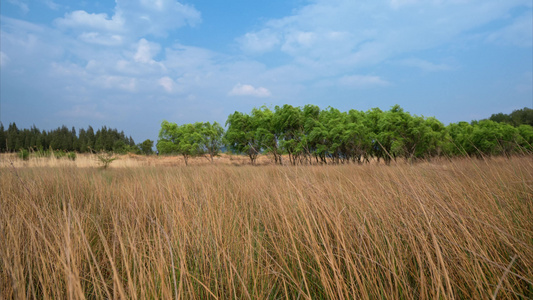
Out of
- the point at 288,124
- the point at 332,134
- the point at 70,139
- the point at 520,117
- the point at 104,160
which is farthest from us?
the point at 70,139

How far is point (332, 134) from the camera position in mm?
23781

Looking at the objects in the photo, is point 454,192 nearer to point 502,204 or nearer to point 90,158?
point 502,204

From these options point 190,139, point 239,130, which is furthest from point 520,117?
point 190,139

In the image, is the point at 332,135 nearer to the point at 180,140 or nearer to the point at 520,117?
the point at 180,140

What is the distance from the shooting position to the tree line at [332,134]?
23.2 metres

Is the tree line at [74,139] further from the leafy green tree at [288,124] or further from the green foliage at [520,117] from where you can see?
the green foliage at [520,117]

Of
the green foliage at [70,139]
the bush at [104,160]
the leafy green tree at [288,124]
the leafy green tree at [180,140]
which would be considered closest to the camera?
the bush at [104,160]

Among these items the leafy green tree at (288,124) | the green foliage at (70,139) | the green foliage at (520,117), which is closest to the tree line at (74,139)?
the green foliage at (70,139)

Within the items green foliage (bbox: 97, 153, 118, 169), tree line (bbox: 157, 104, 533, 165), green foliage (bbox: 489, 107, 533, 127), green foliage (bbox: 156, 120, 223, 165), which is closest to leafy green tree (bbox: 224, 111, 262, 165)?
tree line (bbox: 157, 104, 533, 165)

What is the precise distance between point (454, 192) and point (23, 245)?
12.2 feet

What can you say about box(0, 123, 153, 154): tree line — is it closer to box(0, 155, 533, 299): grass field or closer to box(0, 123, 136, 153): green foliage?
box(0, 123, 136, 153): green foliage

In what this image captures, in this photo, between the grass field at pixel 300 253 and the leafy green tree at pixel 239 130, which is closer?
the grass field at pixel 300 253

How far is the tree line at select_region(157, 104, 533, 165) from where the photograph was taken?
23.2m

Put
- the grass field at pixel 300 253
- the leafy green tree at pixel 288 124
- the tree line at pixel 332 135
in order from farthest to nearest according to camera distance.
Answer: the leafy green tree at pixel 288 124
the tree line at pixel 332 135
the grass field at pixel 300 253
